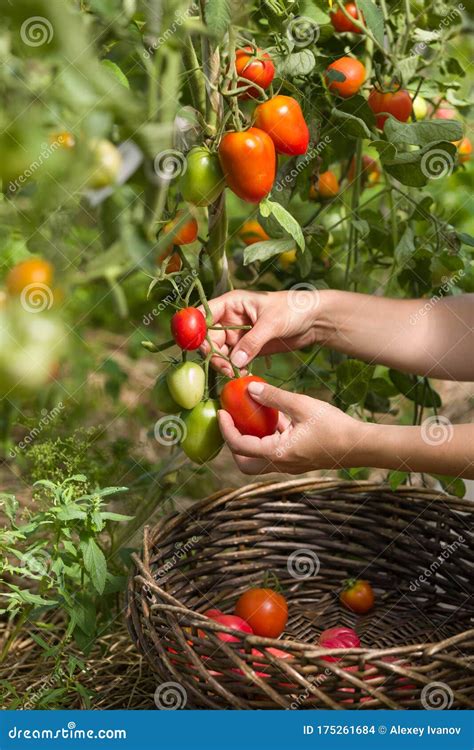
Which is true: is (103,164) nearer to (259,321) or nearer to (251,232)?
(259,321)

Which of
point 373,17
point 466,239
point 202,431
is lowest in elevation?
point 466,239

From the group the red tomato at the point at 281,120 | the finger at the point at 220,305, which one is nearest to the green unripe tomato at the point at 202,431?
the finger at the point at 220,305

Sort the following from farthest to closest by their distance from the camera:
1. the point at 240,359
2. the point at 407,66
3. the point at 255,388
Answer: the point at 407,66
the point at 240,359
the point at 255,388

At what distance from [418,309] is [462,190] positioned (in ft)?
3.85

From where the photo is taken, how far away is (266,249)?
117cm

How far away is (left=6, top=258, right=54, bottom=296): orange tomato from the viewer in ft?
0.69

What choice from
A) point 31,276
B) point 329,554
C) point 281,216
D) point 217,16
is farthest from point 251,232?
point 31,276

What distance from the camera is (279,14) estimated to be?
1116mm

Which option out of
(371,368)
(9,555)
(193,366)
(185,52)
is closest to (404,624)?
(371,368)

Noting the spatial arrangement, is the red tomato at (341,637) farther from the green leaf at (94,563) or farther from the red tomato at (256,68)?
the red tomato at (256,68)

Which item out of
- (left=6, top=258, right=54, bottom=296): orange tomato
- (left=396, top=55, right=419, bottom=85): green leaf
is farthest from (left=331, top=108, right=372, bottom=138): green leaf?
(left=6, top=258, right=54, bottom=296): orange tomato

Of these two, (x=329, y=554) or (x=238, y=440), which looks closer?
(x=238, y=440)

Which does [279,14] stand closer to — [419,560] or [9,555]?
[419,560]

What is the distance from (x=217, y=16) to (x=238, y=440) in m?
0.50
